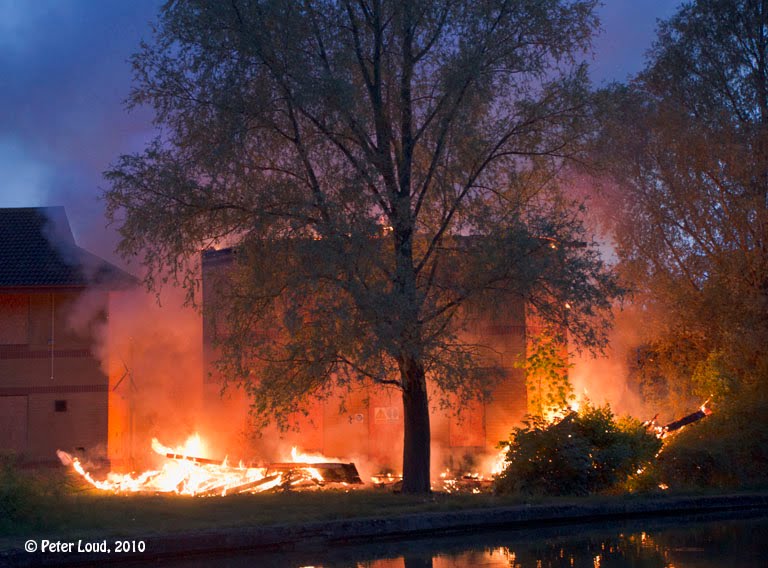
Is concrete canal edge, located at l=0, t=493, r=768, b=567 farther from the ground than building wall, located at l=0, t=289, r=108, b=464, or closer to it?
closer to it

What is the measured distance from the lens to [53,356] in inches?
874

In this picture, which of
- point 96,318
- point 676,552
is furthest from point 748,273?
point 96,318

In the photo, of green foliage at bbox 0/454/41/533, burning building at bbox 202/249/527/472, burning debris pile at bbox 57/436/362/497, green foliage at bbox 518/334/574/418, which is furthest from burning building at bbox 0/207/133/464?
green foliage at bbox 518/334/574/418

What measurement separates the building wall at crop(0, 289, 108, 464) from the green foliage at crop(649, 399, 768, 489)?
573 inches

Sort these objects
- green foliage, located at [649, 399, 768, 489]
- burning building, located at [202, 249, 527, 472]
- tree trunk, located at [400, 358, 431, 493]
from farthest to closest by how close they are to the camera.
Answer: burning building, located at [202, 249, 527, 472] < green foliage, located at [649, 399, 768, 489] < tree trunk, located at [400, 358, 431, 493]

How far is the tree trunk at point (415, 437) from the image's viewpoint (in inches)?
607

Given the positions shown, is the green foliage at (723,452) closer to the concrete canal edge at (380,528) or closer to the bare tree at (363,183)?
the concrete canal edge at (380,528)

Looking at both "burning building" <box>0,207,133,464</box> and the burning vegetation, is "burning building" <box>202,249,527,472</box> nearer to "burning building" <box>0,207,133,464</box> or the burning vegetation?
"burning building" <box>0,207,133,464</box>

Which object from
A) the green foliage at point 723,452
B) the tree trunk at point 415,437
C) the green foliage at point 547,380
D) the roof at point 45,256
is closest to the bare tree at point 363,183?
the tree trunk at point 415,437

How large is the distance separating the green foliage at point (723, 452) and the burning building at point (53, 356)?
1458 centimetres

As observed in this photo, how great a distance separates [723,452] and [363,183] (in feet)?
29.8

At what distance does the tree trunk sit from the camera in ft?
50.6

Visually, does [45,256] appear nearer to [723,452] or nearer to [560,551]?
[560,551]

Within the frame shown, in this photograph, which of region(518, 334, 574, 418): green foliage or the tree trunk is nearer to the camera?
the tree trunk
